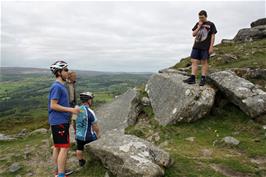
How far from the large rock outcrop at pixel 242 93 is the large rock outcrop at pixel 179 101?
25.2 inches

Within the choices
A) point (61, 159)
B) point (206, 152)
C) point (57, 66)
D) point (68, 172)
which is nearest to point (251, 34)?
point (206, 152)

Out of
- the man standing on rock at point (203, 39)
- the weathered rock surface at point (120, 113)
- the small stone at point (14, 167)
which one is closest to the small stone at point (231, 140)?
the man standing on rock at point (203, 39)

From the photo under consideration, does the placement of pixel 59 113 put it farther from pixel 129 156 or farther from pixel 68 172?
pixel 68 172

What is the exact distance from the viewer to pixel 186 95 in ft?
43.4

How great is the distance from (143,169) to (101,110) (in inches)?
432

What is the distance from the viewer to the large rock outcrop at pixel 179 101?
12859 mm

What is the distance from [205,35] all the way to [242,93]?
3.18 meters

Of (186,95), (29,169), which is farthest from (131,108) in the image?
(29,169)

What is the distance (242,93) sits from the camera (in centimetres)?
1301

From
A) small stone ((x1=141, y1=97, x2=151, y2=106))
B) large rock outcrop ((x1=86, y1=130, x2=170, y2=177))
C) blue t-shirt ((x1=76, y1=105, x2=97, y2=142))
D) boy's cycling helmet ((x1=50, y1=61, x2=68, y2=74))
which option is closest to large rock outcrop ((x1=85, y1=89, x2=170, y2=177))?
large rock outcrop ((x1=86, y1=130, x2=170, y2=177))

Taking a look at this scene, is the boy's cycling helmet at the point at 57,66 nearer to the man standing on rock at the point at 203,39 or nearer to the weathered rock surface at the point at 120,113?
the weathered rock surface at the point at 120,113

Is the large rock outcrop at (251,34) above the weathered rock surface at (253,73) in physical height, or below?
above

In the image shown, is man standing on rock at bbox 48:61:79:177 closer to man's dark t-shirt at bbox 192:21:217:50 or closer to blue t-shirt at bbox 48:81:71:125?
blue t-shirt at bbox 48:81:71:125

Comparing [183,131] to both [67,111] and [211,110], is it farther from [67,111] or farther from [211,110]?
[67,111]
